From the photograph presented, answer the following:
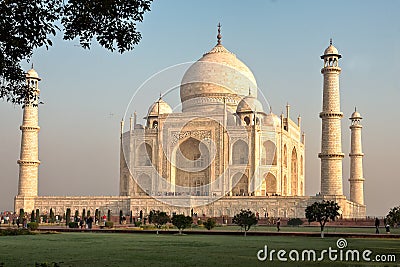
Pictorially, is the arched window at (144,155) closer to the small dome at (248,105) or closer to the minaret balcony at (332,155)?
the small dome at (248,105)

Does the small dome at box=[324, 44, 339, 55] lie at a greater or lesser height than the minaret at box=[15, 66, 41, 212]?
greater

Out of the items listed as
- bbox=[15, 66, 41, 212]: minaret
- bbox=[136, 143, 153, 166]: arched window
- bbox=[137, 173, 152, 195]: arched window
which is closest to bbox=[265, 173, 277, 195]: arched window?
bbox=[137, 173, 152, 195]: arched window

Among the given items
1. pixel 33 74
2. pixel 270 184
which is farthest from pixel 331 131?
pixel 33 74

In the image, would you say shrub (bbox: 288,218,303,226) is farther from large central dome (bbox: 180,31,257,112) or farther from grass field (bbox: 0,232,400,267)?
grass field (bbox: 0,232,400,267)

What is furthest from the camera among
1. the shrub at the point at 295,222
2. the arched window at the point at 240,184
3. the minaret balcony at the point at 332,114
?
the arched window at the point at 240,184

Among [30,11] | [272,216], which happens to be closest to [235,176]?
[272,216]

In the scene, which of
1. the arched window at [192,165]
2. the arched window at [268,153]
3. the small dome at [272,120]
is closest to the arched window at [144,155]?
the arched window at [192,165]
